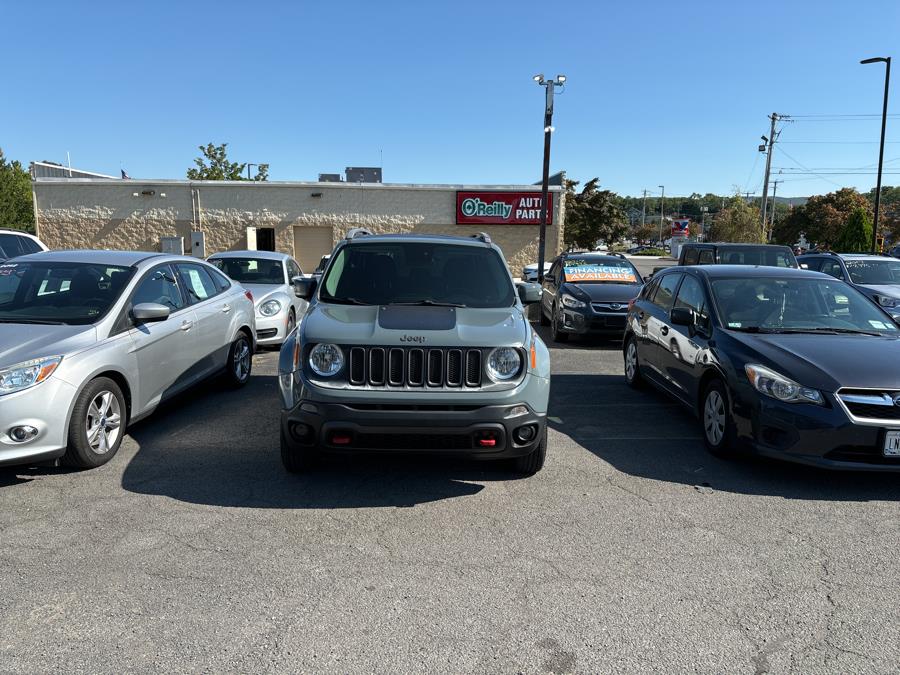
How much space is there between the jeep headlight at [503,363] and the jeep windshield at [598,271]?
812 cm

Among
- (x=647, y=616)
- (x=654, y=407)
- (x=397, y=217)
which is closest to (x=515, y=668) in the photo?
(x=647, y=616)

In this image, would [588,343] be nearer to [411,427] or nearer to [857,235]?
[411,427]

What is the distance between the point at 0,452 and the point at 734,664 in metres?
4.40

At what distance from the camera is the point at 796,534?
4.08m

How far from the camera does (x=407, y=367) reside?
4328 mm

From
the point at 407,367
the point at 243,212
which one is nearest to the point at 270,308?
the point at 407,367

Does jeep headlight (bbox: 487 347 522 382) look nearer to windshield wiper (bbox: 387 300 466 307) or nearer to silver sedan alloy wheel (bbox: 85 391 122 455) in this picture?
windshield wiper (bbox: 387 300 466 307)

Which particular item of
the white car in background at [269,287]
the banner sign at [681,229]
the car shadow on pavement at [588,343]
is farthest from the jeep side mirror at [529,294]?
Answer: the banner sign at [681,229]

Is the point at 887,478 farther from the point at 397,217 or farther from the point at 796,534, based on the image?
the point at 397,217

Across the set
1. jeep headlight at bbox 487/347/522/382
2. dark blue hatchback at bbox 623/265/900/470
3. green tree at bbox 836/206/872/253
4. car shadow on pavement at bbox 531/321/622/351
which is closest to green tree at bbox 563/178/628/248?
green tree at bbox 836/206/872/253

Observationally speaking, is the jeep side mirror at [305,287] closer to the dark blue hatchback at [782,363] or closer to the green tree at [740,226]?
the dark blue hatchback at [782,363]

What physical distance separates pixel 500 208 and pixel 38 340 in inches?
1014

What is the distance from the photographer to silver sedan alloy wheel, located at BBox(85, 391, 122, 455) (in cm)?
486

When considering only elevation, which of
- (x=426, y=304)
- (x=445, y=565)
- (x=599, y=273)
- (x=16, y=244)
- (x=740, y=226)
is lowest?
(x=445, y=565)
